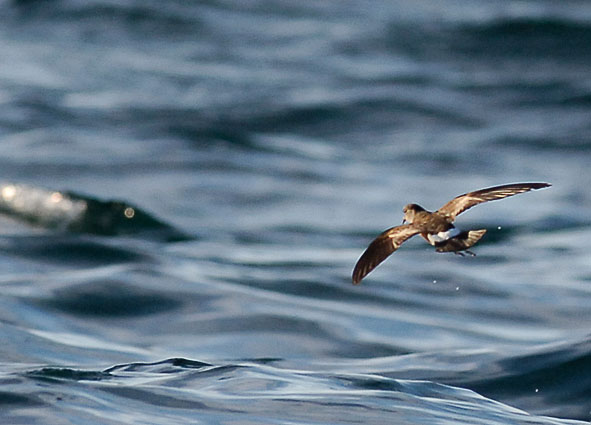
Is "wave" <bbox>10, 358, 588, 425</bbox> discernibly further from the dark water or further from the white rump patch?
the white rump patch

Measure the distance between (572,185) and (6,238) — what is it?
6.30m

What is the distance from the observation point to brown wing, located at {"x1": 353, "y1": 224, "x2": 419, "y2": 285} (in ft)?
14.9

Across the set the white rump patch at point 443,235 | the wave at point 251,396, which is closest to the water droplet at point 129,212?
the wave at point 251,396

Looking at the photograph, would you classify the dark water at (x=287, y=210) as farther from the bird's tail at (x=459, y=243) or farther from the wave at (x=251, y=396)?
the bird's tail at (x=459, y=243)

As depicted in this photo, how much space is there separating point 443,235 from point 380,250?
0.21m

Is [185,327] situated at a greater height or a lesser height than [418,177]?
lesser

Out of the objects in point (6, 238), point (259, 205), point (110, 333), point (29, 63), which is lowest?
point (110, 333)

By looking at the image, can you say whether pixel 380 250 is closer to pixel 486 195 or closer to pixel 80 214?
pixel 486 195

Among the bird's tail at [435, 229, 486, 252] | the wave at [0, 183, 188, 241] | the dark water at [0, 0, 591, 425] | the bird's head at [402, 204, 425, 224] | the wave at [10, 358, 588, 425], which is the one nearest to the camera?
A: the bird's tail at [435, 229, 486, 252]

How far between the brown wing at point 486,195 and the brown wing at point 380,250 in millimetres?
151

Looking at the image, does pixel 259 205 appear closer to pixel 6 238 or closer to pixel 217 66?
pixel 6 238

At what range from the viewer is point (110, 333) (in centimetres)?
790

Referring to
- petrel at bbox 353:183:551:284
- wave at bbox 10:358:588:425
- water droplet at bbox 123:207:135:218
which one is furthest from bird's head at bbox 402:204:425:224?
water droplet at bbox 123:207:135:218

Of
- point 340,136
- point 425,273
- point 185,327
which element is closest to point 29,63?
point 340,136
